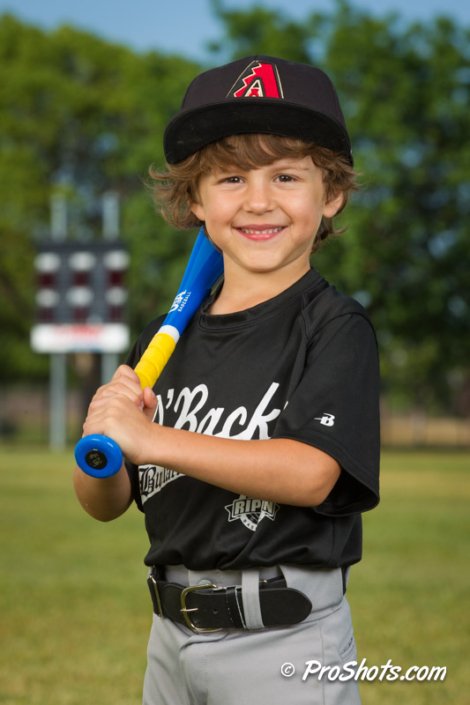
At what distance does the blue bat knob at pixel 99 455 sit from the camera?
1854 mm

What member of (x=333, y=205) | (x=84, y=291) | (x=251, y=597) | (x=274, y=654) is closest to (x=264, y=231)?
(x=333, y=205)

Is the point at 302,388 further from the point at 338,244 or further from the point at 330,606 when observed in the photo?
the point at 338,244

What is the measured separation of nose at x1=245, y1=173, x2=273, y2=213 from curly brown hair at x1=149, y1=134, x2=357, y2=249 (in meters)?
0.03

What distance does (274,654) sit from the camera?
6.77 feet

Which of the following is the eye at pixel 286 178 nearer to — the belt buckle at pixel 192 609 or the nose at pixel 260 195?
the nose at pixel 260 195

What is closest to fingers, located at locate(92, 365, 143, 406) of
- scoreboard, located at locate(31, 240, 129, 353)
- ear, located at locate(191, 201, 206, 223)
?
ear, located at locate(191, 201, 206, 223)

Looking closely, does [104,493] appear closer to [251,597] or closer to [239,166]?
[251,597]

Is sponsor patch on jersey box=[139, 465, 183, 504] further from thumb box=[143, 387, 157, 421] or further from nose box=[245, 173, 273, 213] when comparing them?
nose box=[245, 173, 273, 213]

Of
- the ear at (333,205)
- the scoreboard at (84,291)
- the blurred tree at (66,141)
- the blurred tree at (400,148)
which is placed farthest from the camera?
the blurred tree at (66,141)

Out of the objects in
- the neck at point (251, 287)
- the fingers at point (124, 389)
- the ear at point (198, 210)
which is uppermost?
the ear at point (198, 210)

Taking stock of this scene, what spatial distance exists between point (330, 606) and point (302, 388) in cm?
43

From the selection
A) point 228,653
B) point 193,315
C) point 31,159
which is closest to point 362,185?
point 193,315

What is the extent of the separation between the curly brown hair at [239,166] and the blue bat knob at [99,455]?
64 cm

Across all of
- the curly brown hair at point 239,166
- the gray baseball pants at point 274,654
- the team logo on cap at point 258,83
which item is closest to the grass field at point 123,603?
the gray baseball pants at point 274,654
